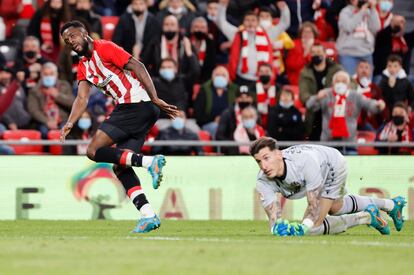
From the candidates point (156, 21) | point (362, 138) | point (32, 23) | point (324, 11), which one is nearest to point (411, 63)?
point (324, 11)

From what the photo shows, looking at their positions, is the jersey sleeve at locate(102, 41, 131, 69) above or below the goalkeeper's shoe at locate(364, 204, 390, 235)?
above

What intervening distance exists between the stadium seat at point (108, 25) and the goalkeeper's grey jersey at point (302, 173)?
359 inches

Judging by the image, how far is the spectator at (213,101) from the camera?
1925cm

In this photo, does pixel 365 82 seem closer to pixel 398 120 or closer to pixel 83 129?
pixel 398 120

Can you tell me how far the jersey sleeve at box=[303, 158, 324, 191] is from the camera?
11.3 metres

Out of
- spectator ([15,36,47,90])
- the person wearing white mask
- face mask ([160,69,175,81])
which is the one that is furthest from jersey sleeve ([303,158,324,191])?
spectator ([15,36,47,90])

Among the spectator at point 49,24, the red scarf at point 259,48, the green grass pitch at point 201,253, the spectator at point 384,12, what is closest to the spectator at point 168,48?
the red scarf at point 259,48

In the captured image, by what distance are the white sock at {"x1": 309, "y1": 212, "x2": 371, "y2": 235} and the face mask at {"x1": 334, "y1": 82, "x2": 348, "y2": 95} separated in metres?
6.42

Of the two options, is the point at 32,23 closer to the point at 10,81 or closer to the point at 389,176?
the point at 10,81

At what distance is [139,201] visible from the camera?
40.6 ft

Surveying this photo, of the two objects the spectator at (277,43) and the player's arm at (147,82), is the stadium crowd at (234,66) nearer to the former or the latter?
the spectator at (277,43)


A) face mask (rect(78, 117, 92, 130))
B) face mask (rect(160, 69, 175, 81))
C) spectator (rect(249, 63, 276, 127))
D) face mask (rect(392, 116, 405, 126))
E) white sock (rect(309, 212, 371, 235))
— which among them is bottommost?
white sock (rect(309, 212, 371, 235))

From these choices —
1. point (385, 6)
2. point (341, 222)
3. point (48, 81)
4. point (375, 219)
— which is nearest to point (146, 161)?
point (341, 222)

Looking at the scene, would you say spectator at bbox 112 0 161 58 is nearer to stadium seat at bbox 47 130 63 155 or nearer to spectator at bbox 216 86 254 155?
spectator at bbox 216 86 254 155
